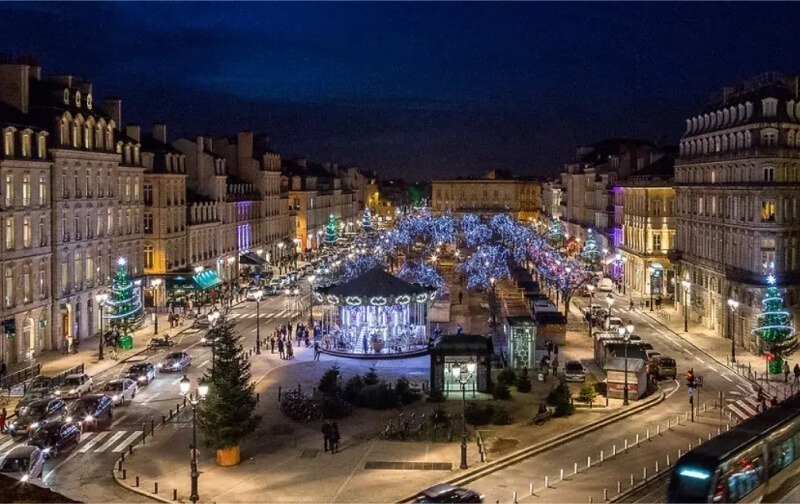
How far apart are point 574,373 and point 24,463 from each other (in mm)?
27727

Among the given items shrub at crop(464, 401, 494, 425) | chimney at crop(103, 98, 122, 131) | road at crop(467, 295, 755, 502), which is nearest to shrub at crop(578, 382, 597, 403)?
road at crop(467, 295, 755, 502)

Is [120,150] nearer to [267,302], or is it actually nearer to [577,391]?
[267,302]

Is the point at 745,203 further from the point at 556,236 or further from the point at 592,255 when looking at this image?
the point at 556,236

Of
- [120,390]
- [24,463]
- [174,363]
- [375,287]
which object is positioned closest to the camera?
[24,463]

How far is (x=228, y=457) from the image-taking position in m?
33.7

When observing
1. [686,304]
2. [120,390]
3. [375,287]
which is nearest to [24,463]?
[120,390]

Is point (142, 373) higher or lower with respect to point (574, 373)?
higher

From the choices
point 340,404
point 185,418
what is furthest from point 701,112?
point 185,418

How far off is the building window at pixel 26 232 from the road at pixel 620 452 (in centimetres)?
3394

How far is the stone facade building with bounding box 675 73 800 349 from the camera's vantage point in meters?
58.9

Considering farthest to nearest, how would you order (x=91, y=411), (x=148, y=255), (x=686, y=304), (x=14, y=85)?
(x=148, y=255), (x=686, y=304), (x=14, y=85), (x=91, y=411)

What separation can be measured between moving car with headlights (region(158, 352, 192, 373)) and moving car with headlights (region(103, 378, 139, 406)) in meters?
6.72

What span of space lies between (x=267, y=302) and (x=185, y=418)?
46.2 metres

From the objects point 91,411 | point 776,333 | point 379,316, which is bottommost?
point 91,411
